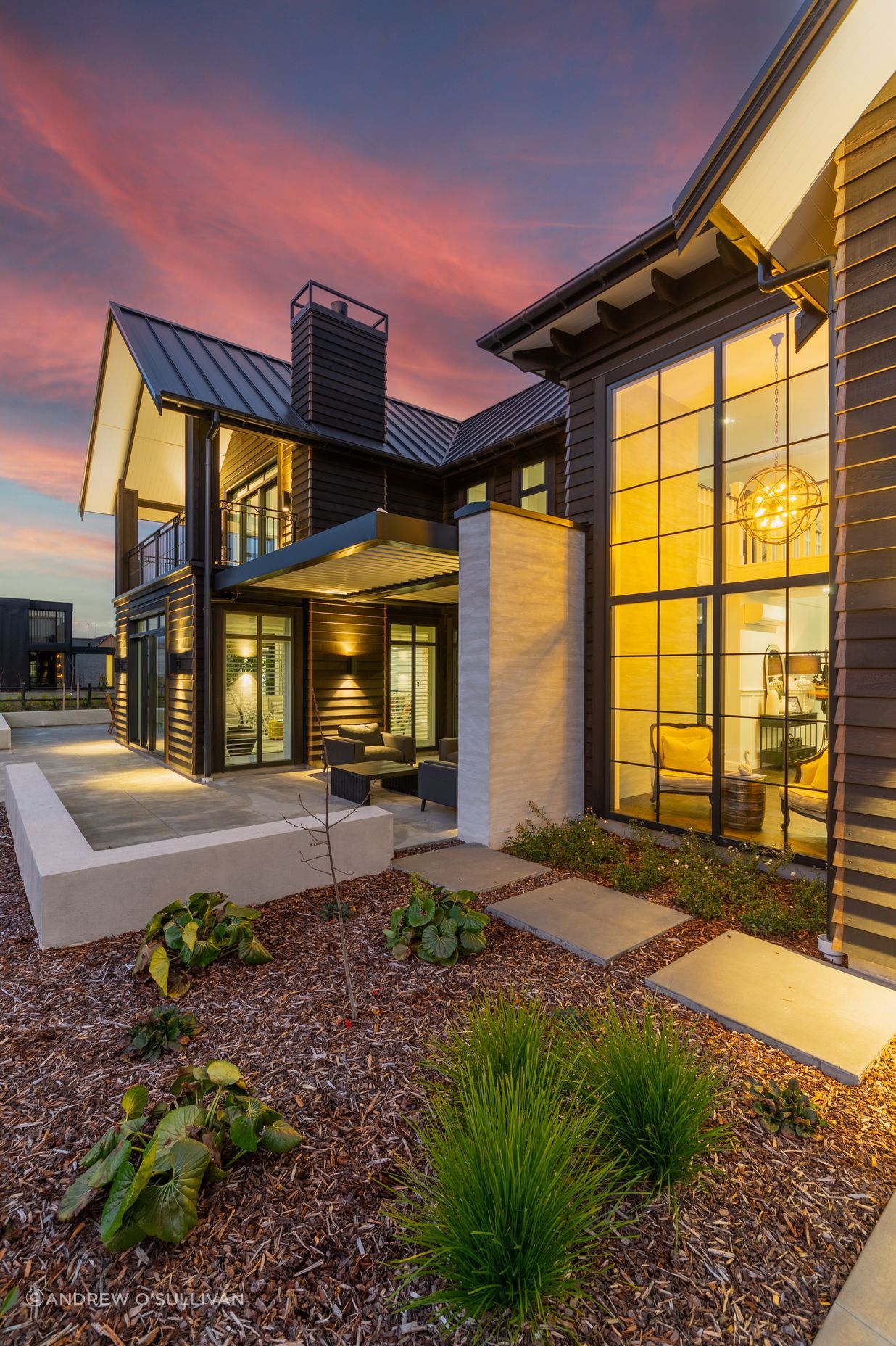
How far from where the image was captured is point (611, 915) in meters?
3.82

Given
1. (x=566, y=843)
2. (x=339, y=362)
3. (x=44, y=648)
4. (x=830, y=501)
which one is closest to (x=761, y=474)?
(x=830, y=501)

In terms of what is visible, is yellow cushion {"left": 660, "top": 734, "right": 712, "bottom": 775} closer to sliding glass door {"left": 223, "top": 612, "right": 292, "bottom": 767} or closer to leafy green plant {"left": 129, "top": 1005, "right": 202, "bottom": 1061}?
leafy green plant {"left": 129, "top": 1005, "right": 202, "bottom": 1061}

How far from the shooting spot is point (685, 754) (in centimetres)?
555

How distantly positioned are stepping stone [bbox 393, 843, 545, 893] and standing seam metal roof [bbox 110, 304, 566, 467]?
248 inches

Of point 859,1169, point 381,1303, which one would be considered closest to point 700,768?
point 859,1169

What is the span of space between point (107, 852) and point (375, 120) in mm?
10153

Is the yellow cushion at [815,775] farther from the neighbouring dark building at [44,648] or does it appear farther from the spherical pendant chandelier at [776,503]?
the neighbouring dark building at [44,648]

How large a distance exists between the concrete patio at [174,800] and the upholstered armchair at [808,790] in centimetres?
304

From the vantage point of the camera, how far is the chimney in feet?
32.1

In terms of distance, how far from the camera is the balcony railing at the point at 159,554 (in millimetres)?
9367

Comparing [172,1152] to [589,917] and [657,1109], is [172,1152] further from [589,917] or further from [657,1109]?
[589,917]

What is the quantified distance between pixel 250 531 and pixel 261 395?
2.23 meters

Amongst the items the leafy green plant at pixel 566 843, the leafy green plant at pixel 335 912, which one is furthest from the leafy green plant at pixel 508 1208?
the leafy green plant at pixel 566 843

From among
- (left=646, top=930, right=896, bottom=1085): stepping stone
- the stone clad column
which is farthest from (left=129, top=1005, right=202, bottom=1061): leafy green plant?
the stone clad column
